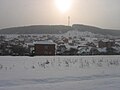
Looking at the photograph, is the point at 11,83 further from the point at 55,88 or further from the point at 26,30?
the point at 26,30

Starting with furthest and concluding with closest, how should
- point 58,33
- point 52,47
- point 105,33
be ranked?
point 58,33
point 105,33
point 52,47

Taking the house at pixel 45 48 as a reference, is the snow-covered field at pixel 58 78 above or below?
below

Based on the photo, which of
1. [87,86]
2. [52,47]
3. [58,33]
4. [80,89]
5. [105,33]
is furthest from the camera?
[58,33]

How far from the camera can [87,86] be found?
9812mm

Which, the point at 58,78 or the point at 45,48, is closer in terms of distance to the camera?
the point at 58,78

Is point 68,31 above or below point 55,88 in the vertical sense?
above

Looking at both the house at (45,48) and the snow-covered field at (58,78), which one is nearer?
the snow-covered field at (58,78)

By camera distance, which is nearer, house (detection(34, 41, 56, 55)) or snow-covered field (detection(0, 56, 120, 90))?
snow-covered field (detection(0, 56, 120, 90))

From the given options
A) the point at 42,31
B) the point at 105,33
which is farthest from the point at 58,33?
the point at 105,33

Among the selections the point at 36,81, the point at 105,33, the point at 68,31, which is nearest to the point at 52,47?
the point at 36,81

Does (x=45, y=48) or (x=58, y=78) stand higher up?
(x=45, y=48)

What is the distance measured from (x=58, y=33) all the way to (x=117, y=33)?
36743 millimetres

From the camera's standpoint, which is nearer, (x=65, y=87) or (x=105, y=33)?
(x=65, y=87)

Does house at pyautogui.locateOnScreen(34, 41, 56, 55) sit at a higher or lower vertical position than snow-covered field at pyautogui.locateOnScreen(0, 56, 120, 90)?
higher
